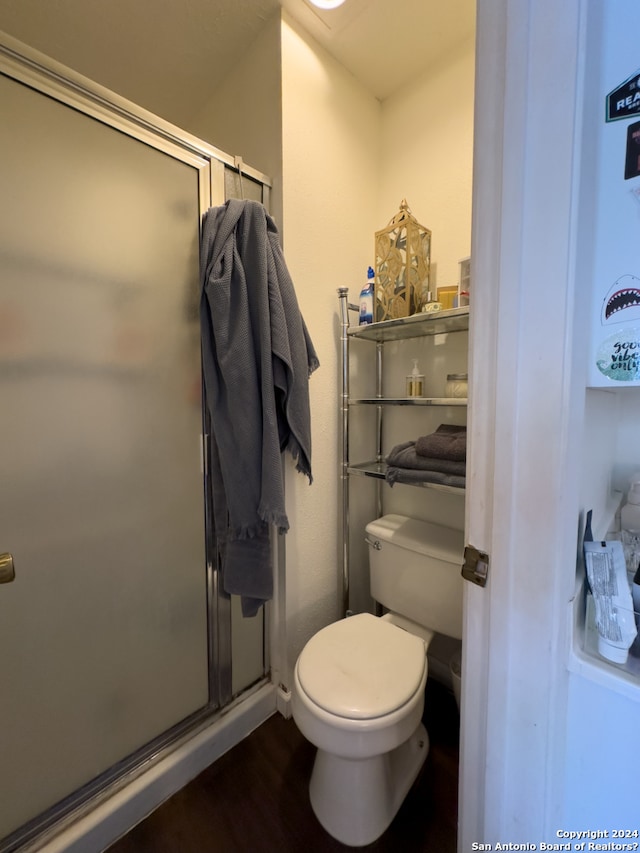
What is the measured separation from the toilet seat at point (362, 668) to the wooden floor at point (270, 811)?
0.41 m

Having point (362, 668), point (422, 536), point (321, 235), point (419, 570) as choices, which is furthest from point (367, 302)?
point (362, 668)

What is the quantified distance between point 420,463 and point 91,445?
3.15 ft

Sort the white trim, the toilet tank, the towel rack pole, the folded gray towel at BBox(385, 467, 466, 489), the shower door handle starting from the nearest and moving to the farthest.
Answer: the shower door handle
the white trim
the folded gray towel at BBox(385, 467, 466, 489)
the toilet tank
the towel rack pole

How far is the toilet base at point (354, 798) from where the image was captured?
945mm

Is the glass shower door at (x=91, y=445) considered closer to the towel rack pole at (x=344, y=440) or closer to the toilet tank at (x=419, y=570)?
the towel rack pole at (x=344, y=440)

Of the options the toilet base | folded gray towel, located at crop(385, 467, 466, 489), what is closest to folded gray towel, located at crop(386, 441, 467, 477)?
folded gray towel, located at crop(385, 467, 466, 489)

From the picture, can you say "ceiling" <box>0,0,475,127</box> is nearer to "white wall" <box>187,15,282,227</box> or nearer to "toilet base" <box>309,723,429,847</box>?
"white wall" <box>187,15,282,227</box>

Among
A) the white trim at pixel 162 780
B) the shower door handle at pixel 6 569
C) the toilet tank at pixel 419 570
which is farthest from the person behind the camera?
the toilet tank at pixel 419 570

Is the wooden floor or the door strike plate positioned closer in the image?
the door strike plate

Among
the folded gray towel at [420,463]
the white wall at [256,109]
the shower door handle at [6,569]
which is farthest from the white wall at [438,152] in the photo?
the shower door handle at [6,569]

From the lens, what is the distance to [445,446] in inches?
43.3

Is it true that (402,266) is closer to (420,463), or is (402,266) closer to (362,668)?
(420,463)

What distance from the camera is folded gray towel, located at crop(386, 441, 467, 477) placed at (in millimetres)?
1077

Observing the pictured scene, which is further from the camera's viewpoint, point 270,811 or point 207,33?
point 207,33
